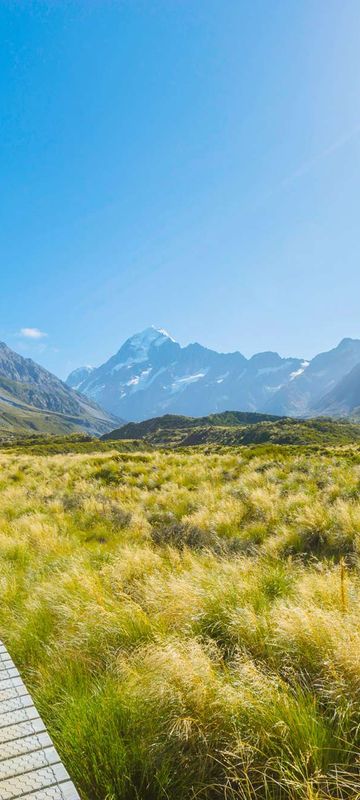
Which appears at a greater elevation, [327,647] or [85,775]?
[327,647]

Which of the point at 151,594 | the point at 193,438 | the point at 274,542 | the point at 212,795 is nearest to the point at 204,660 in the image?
the point at 212,795

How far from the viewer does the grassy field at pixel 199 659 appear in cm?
294

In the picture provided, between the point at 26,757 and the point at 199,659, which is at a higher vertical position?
the point at 199,659

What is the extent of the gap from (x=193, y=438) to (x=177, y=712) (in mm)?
138672

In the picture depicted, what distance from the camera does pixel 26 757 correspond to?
296cm

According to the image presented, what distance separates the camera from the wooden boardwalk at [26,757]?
2.64m

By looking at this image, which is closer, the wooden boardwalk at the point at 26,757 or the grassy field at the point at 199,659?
the wooden boardwalk at the point at 26,757

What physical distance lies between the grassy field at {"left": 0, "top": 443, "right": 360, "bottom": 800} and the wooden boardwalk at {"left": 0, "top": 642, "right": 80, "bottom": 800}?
227 mm

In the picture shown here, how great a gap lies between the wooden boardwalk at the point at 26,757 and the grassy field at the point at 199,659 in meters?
0.23

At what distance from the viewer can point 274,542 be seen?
27.5 ft

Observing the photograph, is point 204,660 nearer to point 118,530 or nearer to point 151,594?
point 151,594

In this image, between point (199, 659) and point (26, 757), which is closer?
point (26, 757)

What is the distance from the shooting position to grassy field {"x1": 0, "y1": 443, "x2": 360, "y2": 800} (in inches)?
116

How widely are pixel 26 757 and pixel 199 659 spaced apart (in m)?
1.46
